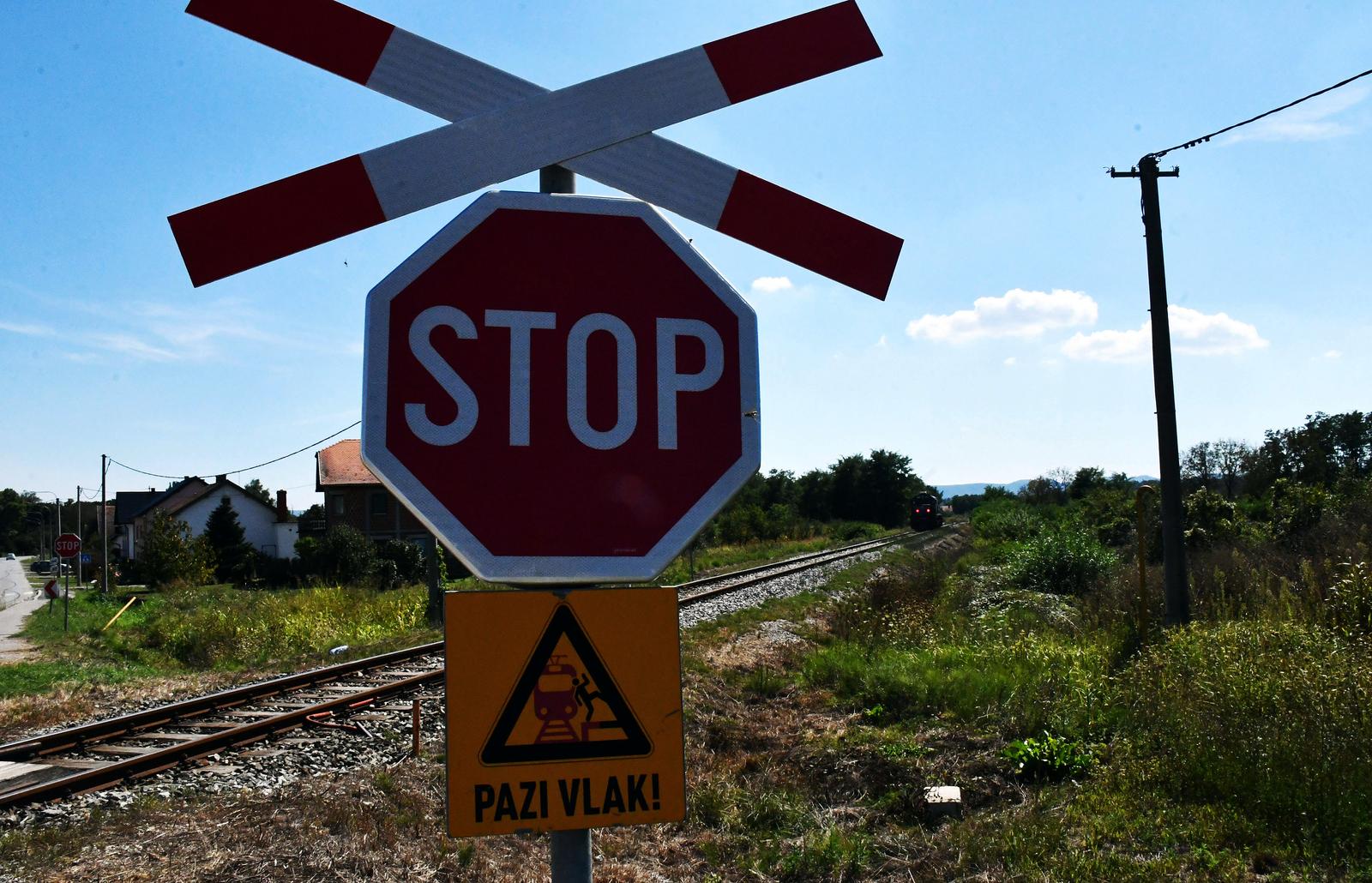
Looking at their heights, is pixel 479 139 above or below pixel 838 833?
above

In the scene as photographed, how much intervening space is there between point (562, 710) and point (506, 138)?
0.92 m

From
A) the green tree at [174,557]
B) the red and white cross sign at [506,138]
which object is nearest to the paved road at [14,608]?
the green tree at [174,557]

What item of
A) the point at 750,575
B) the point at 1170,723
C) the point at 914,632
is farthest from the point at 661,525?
the point at 750,575

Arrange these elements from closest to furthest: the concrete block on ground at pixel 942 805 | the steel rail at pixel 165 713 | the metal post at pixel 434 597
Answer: the concrete block on ground at pixel 942 805, the steel rail at pixel 165 713, the metal post at pixel 434 597

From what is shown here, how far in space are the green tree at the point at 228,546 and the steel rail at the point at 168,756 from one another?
37854mm

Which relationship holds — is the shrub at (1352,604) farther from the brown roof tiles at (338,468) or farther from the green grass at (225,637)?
the brown roof tiles at (338,468)

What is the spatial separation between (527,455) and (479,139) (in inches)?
21.1

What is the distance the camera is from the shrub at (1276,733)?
16.2 feet

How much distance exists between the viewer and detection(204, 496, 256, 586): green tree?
44.0 meters

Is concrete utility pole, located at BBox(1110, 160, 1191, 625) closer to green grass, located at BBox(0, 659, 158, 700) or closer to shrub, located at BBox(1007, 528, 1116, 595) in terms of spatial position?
Result: shrub, located at BBox(1007, 528, 1116, 595)

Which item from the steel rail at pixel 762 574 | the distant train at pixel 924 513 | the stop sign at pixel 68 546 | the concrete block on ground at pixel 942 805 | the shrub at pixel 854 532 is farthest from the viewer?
the distant train at pixel 924 513

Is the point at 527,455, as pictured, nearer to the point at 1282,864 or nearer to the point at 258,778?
the point at 1282,864

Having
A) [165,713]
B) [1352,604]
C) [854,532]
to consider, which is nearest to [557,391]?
[1352,604]

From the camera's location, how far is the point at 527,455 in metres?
1.41
